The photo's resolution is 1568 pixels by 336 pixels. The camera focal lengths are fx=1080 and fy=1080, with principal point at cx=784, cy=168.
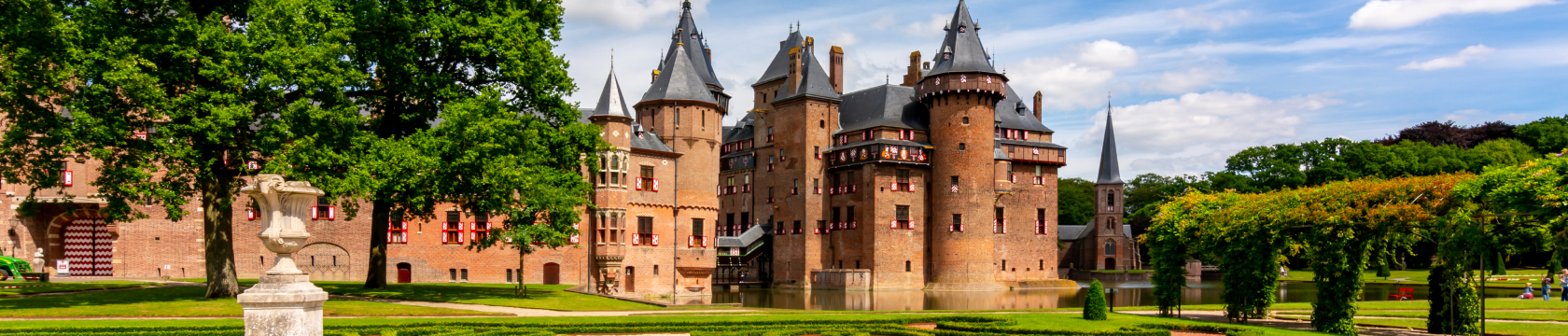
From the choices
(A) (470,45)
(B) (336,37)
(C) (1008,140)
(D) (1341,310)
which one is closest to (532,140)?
(A) (470,45)

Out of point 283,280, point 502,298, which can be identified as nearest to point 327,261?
point 502,298

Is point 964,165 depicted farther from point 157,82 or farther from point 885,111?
point 157,82

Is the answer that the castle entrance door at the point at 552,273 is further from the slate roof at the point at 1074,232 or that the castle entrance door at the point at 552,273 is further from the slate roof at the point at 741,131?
the slate roof at the point at 1074,232

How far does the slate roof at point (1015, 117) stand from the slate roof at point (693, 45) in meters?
17.4

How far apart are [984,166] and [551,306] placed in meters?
35.8

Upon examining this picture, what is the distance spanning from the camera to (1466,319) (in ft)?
63.1

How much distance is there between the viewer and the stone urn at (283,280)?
10438 millimetres

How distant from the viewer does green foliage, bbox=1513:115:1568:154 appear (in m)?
64.8

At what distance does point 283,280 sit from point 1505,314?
24812 millimetres

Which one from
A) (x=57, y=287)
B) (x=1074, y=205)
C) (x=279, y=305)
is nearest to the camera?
(x=279, y=305)

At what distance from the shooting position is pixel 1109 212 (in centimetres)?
7700

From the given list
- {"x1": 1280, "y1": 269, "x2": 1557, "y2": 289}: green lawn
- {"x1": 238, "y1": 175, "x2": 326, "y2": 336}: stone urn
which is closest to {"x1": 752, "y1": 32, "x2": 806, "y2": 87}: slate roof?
{"x1": 1280, "y1": 269, "x2": 1557, "y2": 289}: green lawn

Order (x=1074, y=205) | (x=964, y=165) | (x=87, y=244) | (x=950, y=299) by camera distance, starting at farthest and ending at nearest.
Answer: (x=1074, y=205) < (x=964, y=165) < (x=950, y=299) < (x=87, y=244)

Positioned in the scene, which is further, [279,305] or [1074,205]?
[1074,205]
